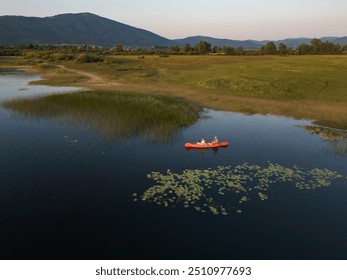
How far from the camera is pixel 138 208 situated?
19.0 m

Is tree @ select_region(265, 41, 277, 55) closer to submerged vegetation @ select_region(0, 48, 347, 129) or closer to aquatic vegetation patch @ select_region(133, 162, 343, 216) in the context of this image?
submerged vegetation @ select_region(0, 48, 347, 129)

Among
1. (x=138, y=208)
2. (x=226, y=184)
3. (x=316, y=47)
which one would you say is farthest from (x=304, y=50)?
(x=138, y=208)

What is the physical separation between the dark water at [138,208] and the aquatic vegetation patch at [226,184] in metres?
0.68

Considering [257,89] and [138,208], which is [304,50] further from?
[138,208]

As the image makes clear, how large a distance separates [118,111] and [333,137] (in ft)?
96.7

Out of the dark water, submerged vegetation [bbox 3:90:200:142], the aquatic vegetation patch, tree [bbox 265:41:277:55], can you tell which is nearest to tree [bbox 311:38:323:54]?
tree [bbox 265:41:277:55]

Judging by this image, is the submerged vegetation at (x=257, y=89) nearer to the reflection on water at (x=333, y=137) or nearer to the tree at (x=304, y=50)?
the reflection on water at (x=333, y=137)

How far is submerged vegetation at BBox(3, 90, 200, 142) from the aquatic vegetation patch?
961 centimetres

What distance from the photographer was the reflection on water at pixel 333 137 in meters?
30.2

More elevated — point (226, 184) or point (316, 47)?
point (316, 47)

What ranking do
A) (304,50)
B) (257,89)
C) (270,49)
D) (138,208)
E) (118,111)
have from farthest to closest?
(270,49) < (304,50) < (257,89) < (118,111) < (138,208)

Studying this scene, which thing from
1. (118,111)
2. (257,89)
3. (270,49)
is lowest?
(118,111)
